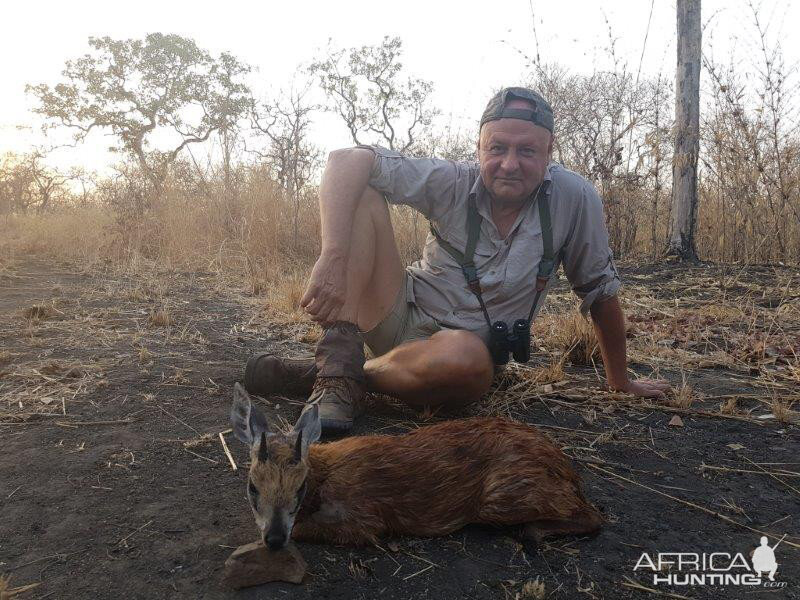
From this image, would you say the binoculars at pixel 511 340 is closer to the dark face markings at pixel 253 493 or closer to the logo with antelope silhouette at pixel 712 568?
the logo with antelope silhouette at pixel 712 568

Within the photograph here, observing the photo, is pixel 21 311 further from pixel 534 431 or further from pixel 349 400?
pixel 534 431

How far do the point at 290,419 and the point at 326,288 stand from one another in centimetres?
74

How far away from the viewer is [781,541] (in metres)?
2.01

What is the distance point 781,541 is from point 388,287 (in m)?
2.03

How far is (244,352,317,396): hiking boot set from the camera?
10.5 feet

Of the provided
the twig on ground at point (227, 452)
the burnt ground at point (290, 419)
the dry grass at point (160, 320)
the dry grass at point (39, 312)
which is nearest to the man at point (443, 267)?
the burnt ground at point (290, 419)

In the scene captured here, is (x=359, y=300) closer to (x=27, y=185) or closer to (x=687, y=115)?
(x=687, y=115)

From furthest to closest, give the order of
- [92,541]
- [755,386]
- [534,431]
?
1. [755,386]
2. [534,431]
3. [92,541]

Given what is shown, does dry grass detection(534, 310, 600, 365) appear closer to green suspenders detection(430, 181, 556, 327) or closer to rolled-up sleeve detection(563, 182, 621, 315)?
rolled-up sleeve detection(563, 182, 621, 315)

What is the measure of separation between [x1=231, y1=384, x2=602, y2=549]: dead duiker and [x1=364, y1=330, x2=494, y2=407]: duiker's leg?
2.24 ft

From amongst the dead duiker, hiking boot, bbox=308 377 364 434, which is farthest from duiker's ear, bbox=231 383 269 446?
hiking boot, bbox=308 377 364 434

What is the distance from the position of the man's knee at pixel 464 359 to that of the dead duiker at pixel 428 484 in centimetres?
67

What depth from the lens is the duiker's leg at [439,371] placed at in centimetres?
277

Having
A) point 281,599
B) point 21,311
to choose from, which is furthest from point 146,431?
point 21,311
